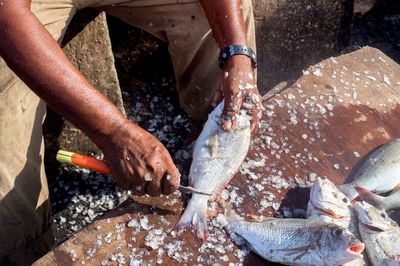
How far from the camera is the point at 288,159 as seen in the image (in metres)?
2.99

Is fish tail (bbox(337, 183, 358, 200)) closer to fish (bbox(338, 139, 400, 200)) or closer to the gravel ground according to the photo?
Result: fish (bbox(338, 139, 400, 200))

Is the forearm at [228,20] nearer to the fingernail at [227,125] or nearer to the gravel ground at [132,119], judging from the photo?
the fingernail at [227,125]

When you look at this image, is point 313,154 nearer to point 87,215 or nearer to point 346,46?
point 87,215

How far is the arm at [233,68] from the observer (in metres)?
2.92

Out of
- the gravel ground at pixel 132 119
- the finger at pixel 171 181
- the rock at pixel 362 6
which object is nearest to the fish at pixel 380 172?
the finger at pixel 171 181

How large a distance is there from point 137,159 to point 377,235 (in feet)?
3.89

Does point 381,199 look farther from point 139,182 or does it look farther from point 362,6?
point 362,6

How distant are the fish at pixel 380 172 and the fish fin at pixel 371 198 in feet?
0.09

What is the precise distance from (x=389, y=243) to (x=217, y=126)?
101cm

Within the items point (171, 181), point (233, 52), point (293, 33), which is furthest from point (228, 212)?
point (293, 33)

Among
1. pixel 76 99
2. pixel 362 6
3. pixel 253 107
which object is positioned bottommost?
pixel 362 6

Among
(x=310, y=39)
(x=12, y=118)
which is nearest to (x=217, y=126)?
(x=12, y=118)

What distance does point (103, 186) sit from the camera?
4035mm

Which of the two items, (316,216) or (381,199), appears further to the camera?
(381,199)
